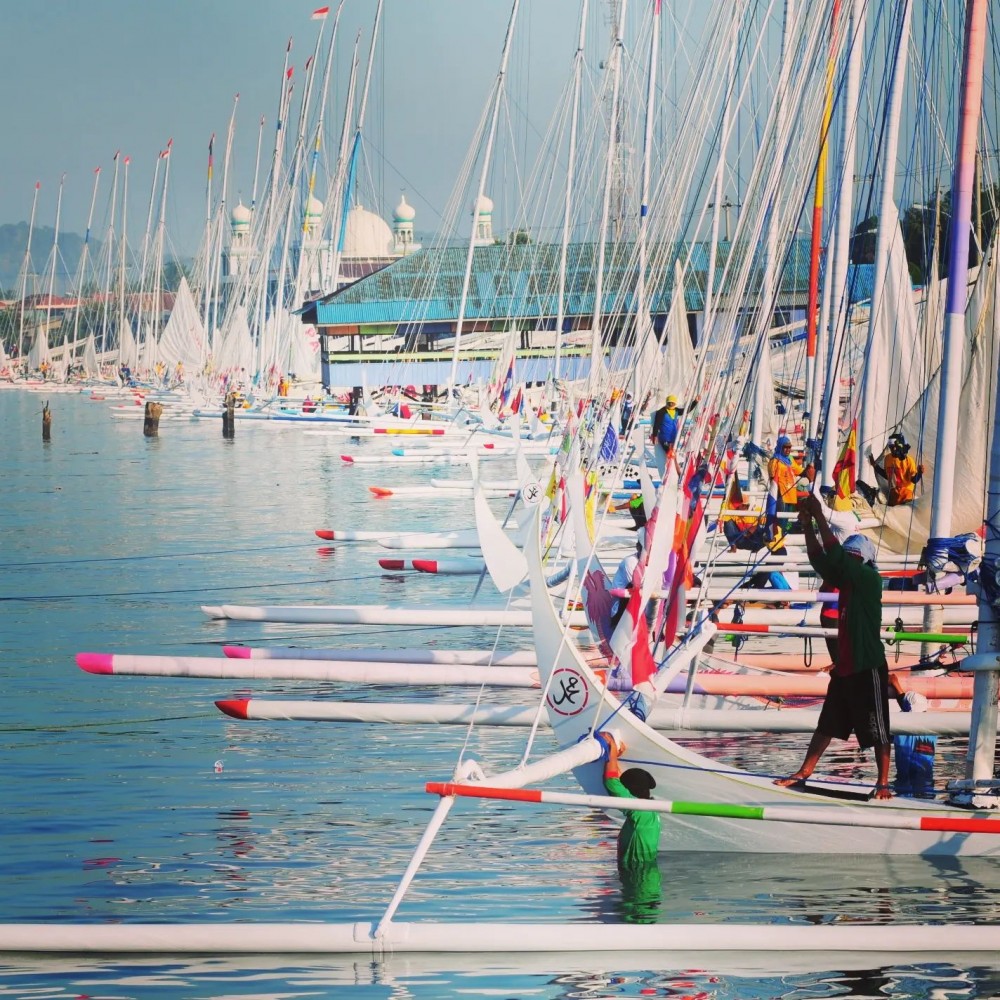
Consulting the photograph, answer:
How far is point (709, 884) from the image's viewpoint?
Answer: 1136 centimetres

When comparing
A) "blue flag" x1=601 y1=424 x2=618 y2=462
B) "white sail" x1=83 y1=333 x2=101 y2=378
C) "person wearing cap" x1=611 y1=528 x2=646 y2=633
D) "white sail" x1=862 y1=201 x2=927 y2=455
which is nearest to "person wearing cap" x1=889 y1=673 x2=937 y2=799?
"person wearing cap" x1=611 y1=528 x2=646 y2=633

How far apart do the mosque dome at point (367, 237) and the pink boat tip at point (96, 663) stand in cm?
13450

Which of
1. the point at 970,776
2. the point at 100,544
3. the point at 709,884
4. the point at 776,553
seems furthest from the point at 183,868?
the point at 100,544

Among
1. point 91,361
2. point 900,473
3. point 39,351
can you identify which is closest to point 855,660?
point 900,473

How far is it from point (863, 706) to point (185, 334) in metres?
83.1

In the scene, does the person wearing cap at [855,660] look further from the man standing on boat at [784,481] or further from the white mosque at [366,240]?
the white mosque at [366,240]

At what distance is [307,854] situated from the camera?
12.1 m

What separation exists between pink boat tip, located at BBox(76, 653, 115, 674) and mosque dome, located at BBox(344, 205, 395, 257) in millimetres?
134495

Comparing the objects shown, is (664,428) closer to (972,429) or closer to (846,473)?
(846,473)

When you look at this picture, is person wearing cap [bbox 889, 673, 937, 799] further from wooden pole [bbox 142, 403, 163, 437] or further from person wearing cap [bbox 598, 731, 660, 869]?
wooden pole [bbox 142, 403, 163, 437]

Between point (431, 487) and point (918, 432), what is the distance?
21.6m

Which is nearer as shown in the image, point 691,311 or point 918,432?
point 918,432

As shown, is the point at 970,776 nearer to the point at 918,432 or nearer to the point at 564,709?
the point at 564,709

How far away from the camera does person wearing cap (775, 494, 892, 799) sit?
11.3 meters
